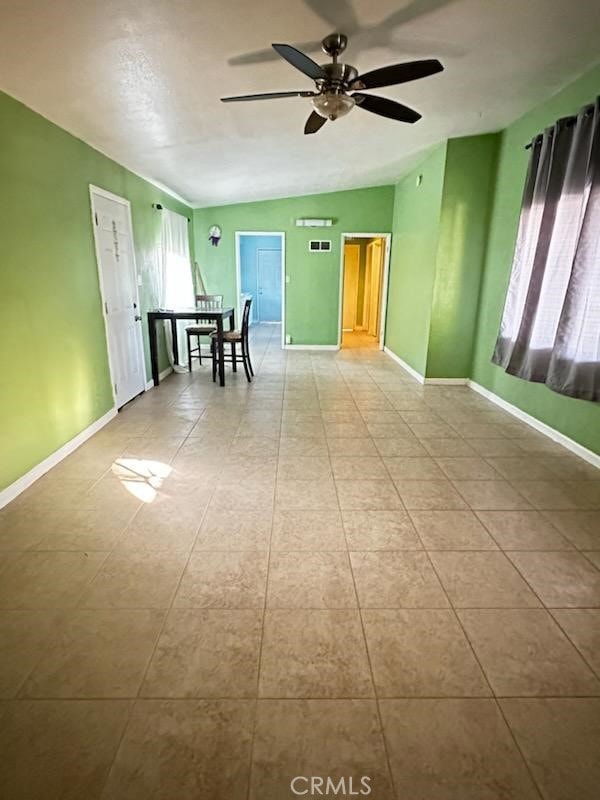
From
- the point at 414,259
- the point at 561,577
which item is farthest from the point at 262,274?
the point at 561,577

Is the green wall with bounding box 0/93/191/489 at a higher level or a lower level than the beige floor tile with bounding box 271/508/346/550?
higher

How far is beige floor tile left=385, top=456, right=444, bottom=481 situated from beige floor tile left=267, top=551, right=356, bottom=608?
1.00 meters

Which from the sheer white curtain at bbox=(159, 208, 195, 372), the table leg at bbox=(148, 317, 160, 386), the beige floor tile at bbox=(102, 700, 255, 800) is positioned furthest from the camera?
the sheer white curtain at bbox=(159, 208, 195, 372)

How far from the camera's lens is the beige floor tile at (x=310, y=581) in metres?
1.78

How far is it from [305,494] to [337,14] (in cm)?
258

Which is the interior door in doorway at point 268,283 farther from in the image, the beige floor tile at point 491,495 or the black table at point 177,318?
the beige floor tile at point 491,495

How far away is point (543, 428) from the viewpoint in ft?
12.1

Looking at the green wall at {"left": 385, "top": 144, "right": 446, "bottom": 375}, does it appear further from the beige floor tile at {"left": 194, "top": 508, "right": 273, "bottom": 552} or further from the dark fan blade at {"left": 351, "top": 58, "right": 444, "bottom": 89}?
the beige floor tile at {"left": 194, "top": 508, "right": 273, "bottom": 552}

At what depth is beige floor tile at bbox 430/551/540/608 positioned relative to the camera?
5.87 ft

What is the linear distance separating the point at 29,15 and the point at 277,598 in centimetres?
270

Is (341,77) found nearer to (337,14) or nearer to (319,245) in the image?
(337,14)

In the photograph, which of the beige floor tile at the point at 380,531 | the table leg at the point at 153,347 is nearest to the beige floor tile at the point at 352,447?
the beige floor tile at the point at 380,531

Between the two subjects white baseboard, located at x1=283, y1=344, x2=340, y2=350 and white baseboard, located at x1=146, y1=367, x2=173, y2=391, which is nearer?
white baseboard, located at x1=146, y1=367, x2=173, y2=391

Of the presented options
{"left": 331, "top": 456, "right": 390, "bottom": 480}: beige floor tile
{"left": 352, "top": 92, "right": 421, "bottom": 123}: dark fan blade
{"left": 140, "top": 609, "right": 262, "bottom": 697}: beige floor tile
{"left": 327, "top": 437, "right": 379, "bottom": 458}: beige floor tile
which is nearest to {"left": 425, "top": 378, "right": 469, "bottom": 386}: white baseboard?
{"left": 327, "top": 437, "right": 379, "bottom": 458}: beige floor tile
